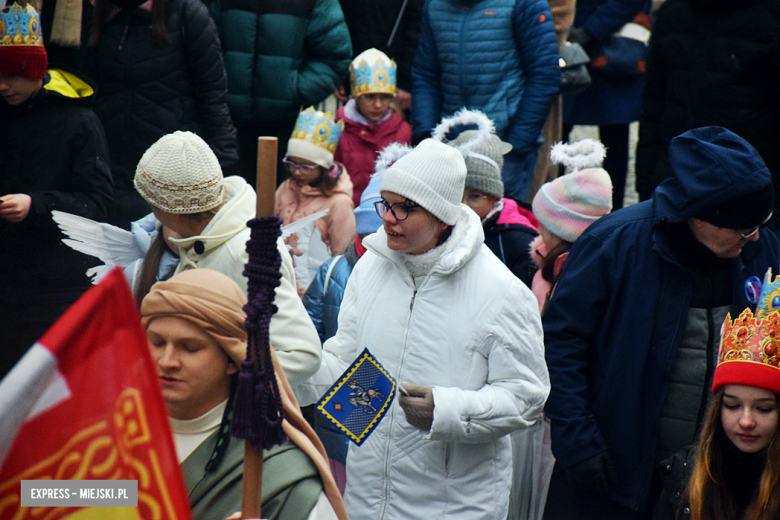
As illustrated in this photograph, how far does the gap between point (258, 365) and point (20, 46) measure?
3274mm

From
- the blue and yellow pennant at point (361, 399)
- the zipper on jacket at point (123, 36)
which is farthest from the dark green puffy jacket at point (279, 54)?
the blue and yellow pennant at point (361, 399)

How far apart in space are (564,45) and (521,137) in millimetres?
900

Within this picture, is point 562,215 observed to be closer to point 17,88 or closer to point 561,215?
point 561,215

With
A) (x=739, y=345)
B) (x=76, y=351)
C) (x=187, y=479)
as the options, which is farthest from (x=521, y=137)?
(x=76, y=351)

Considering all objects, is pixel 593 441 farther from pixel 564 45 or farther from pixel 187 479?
pixel 564 45

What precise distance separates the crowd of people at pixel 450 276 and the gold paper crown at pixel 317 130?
0.05ft

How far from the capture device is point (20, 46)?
472 centimetres

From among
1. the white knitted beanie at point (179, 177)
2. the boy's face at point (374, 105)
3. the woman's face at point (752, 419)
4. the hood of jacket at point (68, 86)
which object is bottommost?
the boy's face at point (374, 105)

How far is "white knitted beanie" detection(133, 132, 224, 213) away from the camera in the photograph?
3.56 metres

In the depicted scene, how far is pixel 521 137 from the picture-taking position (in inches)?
260

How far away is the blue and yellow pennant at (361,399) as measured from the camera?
3238 mm

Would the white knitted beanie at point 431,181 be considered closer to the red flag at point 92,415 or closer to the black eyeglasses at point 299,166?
the red flag at point 92,415

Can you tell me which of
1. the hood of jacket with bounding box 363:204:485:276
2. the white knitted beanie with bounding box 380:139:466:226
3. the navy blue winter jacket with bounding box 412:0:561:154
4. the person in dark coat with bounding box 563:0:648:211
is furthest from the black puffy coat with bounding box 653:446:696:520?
the person in dark coat with bounding box 563:0:648:211

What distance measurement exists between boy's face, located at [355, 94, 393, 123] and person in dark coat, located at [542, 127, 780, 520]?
3182 mm
